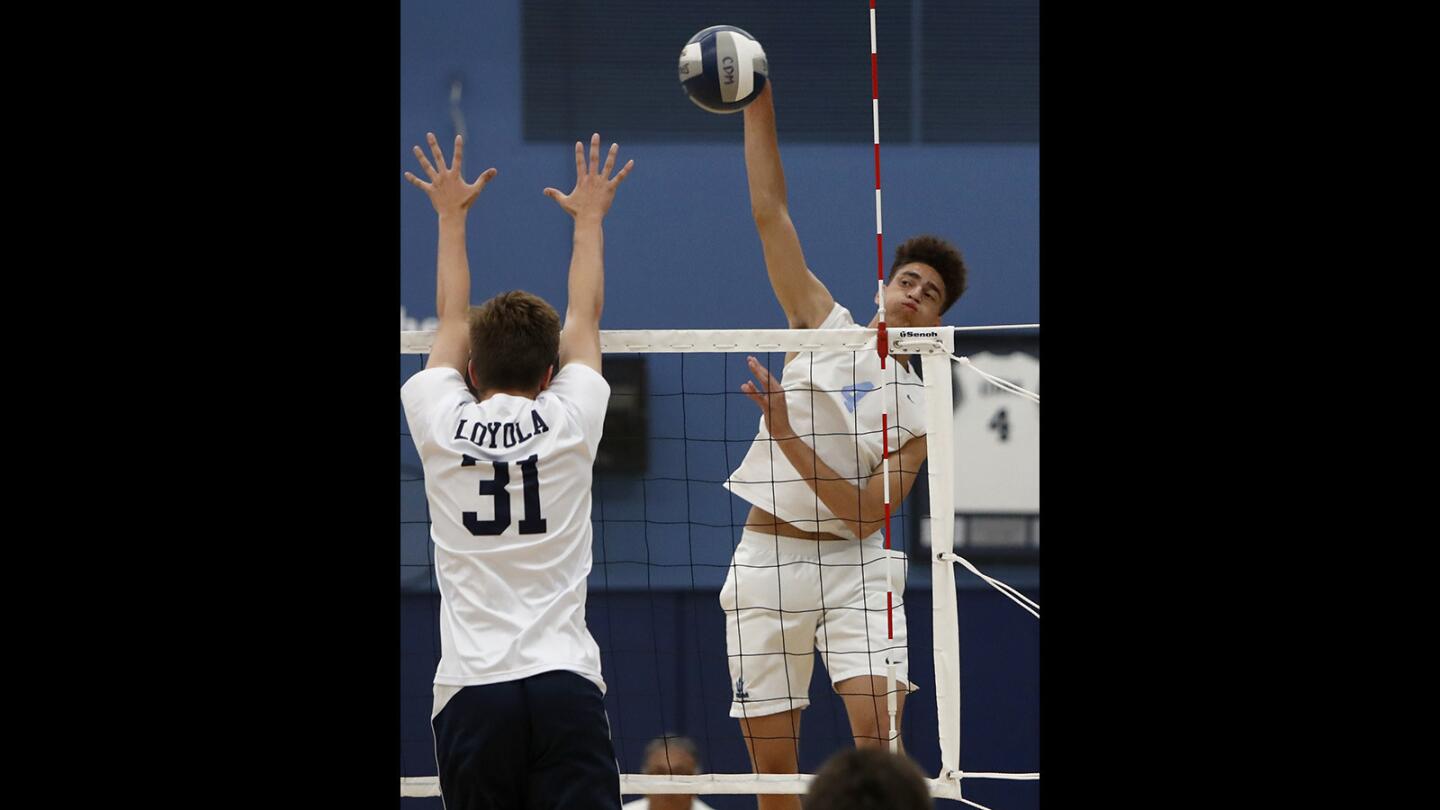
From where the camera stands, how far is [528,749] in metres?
3.21

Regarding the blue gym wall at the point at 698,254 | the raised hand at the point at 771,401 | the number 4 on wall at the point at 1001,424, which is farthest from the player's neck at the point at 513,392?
the number 4 on wall at the point at 1001,424

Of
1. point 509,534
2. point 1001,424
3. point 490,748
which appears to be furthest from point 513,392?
point 1001,424

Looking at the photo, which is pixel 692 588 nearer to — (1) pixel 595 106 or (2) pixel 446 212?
(1) pixel 595 106

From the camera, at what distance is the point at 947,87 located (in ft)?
23.5

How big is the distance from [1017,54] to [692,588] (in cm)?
336

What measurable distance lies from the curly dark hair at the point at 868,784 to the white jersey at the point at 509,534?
1.33 metres

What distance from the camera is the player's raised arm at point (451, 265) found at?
11.9 feet

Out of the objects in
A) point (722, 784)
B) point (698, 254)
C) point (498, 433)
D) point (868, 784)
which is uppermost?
point (698, 254)

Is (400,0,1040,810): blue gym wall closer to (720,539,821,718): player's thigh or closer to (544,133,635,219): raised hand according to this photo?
(720,539,821,718): player's thigh

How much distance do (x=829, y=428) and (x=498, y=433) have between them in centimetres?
157

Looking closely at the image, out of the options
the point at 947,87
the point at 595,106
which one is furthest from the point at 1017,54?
the point at 595,106

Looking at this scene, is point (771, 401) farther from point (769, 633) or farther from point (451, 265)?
point (451, 265)

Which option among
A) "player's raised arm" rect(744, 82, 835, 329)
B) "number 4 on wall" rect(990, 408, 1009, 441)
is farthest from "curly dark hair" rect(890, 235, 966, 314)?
"number 4 on wall" rect(990, 408, 1009, 441)

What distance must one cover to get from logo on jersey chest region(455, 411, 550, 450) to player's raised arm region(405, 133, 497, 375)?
294mm
